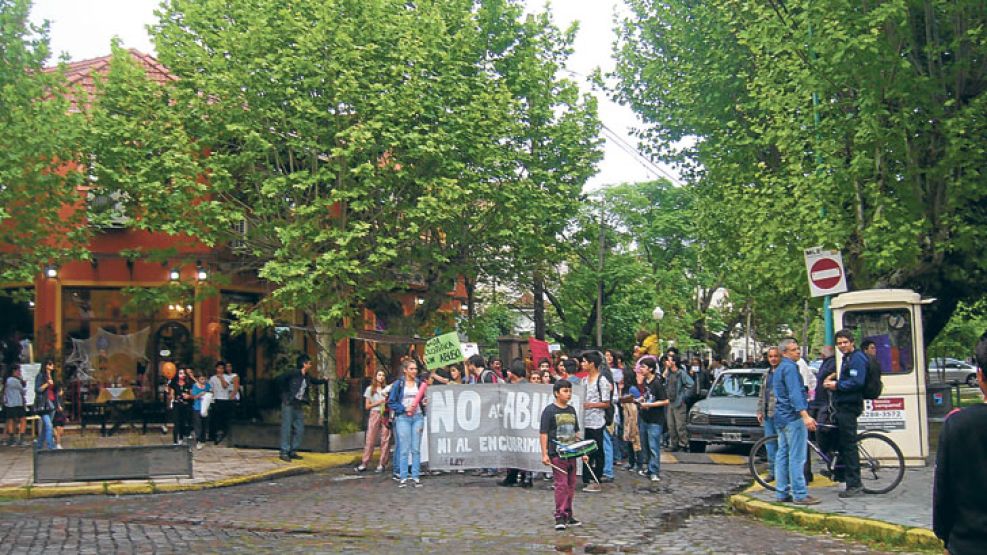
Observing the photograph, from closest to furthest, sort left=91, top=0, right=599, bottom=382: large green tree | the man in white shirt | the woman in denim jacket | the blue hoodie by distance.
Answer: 1. the blue hoodie
2. the woman in denim jacket
3. left=91, top=0, right=599, bottom=382: large green tree
4. the man in white shirt

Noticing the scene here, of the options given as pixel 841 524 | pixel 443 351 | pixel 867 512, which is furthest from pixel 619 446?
pixel 841 524

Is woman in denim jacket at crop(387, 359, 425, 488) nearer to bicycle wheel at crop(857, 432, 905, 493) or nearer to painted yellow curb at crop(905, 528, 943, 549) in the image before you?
bicycle wheel at crop(857, 432, 905, 493)

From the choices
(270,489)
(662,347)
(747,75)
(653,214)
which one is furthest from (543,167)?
(662,347)

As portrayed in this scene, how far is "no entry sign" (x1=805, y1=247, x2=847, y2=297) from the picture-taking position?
14.8m

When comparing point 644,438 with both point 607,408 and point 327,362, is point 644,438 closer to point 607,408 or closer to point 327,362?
point 607,408

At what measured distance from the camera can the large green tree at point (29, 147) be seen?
66.8 feet

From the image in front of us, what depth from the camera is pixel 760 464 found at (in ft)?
47.2

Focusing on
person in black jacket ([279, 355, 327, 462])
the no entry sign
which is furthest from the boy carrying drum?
person in black jacket ([279, 355, 327, 462])

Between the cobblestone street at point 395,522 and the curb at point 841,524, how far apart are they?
0.92 feet

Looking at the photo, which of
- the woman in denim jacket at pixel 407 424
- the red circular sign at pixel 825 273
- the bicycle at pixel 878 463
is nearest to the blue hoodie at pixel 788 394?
the bicycle at pixel 878 463

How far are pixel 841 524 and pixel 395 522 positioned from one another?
15.9 feet

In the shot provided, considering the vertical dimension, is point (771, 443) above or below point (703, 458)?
above

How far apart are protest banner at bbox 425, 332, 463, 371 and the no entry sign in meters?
6.31

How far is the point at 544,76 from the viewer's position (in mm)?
28031
